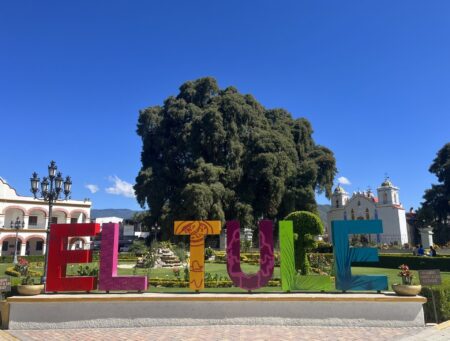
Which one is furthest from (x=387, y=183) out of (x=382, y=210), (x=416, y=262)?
(x=416, y=262)

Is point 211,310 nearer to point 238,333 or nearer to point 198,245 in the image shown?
point 238,333

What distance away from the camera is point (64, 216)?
4544cm

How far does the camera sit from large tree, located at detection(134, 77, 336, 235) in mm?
32062

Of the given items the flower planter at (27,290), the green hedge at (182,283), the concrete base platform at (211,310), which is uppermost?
the flower planter at (27,290)

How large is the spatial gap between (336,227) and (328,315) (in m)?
2.04

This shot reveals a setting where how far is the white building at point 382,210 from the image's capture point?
47.3 metres

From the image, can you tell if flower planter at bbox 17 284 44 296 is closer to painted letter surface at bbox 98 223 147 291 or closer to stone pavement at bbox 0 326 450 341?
stone pavement at bbox 0 326 450 341

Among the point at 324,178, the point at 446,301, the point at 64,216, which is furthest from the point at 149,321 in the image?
the point at 64,216

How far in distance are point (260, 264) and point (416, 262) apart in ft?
52.8

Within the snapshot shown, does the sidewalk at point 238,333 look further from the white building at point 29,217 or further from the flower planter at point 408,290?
the white building at point 29,217

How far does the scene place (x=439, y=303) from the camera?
8992 mm

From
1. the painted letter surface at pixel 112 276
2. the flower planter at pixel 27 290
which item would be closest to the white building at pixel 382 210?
the painted letter surface at pixel 112 276

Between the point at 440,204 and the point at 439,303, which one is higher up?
the point at 440,204

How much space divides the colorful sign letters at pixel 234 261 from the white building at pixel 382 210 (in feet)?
127
